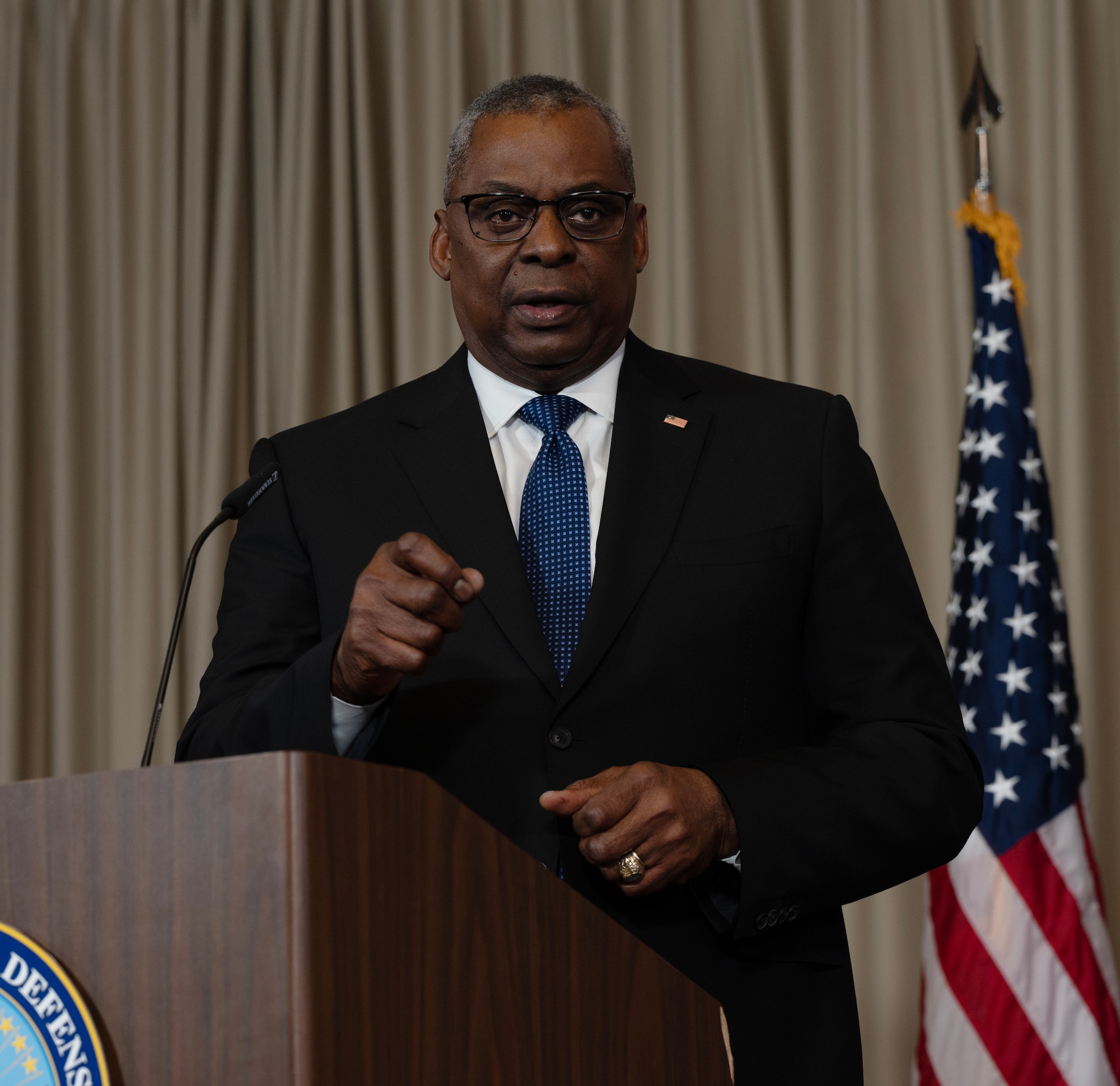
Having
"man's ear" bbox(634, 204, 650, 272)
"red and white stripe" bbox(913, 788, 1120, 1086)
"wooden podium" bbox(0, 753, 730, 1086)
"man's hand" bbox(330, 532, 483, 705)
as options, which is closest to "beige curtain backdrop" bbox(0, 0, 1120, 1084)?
"red and white stripe" bbox(913, 788, 1120, 1086)

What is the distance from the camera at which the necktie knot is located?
1812 mm

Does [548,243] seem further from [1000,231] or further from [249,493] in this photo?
[1000,231]

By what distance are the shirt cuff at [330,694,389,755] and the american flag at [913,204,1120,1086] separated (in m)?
1.84

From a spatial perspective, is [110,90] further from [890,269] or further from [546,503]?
[546,503]

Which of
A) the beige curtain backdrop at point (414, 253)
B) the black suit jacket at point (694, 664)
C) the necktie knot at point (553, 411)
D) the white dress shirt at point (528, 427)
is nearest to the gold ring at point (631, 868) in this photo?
the black suit jacket at point (694, 664)

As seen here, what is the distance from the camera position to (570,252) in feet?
5.85

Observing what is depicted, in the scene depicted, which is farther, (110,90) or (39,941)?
(110,90)

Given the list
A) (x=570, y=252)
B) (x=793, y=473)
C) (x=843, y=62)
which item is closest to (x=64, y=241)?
(x=843, y=62)

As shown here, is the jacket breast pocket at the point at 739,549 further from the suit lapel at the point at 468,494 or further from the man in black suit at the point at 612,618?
the suit lapel at the point at 468,494

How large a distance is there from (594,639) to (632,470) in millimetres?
255

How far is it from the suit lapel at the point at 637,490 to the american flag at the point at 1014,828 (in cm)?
134

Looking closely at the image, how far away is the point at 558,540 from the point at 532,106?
59 cm

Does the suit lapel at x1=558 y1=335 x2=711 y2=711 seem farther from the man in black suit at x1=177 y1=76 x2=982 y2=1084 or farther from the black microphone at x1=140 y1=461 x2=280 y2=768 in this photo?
the black microphone at x1=140 y1=461 x2=280 y2=768

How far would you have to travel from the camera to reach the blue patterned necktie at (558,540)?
1655mm
